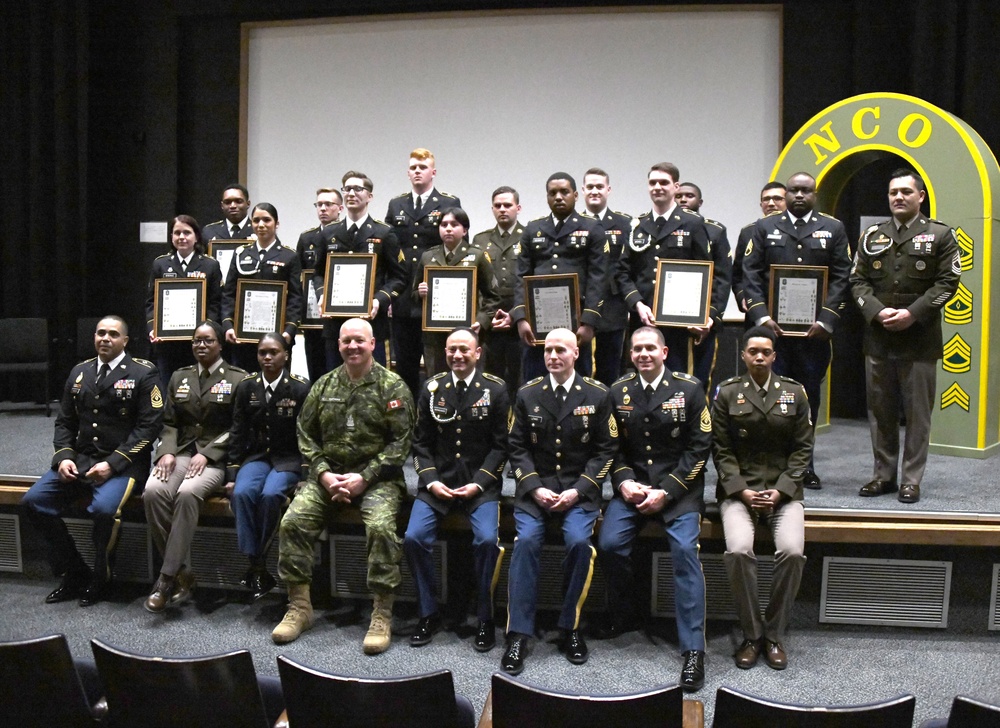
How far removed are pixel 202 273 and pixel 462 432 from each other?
238 centimetres

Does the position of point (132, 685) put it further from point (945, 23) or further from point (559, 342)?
point (945, 23)

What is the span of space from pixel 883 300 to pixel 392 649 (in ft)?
10.2

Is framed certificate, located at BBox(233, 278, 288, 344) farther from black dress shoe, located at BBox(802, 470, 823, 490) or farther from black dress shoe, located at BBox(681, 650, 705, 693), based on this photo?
black dress shoe, located at BBox(802, 470, 823, 490)

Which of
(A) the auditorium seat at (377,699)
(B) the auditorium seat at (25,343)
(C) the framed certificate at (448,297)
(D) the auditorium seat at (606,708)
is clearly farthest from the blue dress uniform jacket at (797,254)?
(B) the auditorium seat at (25,343)

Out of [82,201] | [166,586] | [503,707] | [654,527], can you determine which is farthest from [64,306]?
[503,707]

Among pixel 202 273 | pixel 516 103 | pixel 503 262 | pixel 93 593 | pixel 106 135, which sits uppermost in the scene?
pixel 516 103

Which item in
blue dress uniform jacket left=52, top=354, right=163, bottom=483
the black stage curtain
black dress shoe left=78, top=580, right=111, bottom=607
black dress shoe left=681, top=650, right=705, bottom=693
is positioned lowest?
black dress shoe left=78, top=580, right=111, bottom=607

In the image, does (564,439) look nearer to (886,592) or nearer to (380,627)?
(380,627)

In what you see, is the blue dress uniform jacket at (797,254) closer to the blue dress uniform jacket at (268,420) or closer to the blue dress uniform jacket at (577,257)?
the blue dress uniform jacket at (577,257)

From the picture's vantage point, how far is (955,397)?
6070 millimetres

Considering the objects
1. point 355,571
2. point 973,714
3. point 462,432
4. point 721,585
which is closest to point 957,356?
point 721,585

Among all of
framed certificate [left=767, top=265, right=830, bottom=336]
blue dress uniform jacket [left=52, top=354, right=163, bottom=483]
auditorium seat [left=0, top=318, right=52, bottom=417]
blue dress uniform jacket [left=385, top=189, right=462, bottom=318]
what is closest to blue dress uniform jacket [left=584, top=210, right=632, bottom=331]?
framed certificate [left=767, top=265, right=830, bottom=336]

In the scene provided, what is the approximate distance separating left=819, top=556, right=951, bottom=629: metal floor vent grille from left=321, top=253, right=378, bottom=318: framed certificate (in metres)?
2.87

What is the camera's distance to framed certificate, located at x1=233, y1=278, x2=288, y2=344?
550 centimetres
